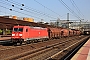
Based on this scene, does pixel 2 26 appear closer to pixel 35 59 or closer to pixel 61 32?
pixel 61 32

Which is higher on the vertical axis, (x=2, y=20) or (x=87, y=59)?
(x=2, y=20)

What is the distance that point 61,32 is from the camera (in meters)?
55.6

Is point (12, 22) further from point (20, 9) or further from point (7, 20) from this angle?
point (20, 9)

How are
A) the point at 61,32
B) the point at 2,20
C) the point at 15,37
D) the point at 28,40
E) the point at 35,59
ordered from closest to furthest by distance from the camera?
the point at 35,59
the point at 15,37
the point at 28,40
the point at 2,20
the point at 61,32

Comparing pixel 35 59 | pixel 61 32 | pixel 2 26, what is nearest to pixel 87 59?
pixel 35 59

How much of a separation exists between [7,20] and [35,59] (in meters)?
21.2

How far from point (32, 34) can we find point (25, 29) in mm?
2686

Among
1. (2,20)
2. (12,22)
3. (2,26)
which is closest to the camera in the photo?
(2,20)

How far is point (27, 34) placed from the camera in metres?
26.9

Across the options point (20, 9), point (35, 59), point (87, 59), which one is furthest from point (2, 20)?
point (87, 59)

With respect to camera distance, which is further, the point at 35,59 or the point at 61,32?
the point at 61,32

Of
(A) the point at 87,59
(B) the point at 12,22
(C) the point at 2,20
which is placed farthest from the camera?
(B) the point at 12,22

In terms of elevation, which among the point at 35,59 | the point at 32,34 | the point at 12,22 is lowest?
the point at 35,59

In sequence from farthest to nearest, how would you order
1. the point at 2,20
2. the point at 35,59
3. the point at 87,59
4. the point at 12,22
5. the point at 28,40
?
the point at 12,22, the point at 2,20, the point at 28,40, the point at 35,59, the point at 87,59
